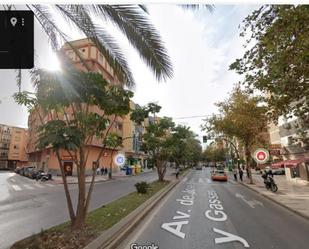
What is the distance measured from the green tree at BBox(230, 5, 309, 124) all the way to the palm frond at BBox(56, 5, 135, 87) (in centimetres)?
365

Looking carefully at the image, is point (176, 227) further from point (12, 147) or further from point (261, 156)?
point (12, 147)

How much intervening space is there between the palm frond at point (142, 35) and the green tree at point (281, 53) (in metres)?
2.94

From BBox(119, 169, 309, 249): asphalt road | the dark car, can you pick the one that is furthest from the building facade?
BBox(119, 169, 309, 249): asphalt road

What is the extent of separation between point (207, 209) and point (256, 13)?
7.59 meters

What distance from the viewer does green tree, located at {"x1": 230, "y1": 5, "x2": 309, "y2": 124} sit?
6355 mm

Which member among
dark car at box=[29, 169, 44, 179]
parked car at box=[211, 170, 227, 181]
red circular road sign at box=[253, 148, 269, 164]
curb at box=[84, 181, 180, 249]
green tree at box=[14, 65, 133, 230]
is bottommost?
parked car at box=[211, 170, 227, 181]

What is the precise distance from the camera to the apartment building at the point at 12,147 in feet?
251

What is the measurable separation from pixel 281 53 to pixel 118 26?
4.64 metres

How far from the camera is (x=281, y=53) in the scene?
689 centimetres

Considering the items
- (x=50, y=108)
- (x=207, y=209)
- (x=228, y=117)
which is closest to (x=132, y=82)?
(x=50, y=108)

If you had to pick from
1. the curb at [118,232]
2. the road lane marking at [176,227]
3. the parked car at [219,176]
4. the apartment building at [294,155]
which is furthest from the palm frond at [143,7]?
the parked car at [219,176]

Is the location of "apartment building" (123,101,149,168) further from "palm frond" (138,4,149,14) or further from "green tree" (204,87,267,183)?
"palm frond" (138,4,149,14)

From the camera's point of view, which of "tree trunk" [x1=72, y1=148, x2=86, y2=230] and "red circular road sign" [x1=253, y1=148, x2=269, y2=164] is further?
"red circular road sign" [x1=253, y1=148, x2=269, y2=164]

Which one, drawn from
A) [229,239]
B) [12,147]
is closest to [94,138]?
[229,239]
